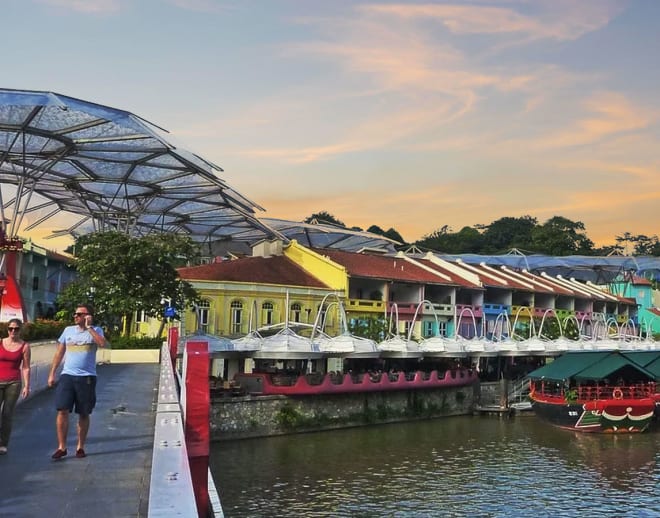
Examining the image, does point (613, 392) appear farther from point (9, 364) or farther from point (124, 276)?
point (9, 364)

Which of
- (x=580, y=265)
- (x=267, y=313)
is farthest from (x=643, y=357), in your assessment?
(x=580, y=265)

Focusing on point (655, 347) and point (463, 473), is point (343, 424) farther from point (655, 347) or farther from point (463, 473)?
point (655, 347)

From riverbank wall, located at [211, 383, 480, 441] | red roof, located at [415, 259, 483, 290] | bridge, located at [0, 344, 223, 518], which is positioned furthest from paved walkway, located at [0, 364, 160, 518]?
red roof, located at [415, 259, 483, 290]

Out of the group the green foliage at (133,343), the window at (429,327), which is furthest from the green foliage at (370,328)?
the green foliage at (133,343)

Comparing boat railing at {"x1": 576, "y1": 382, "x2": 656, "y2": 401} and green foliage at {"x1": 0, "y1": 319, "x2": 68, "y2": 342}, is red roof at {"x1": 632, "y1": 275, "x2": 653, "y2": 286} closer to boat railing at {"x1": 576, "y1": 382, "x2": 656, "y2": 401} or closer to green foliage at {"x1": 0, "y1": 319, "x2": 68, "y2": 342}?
boat railing at {"x1": 576, "y1": 382, "x2": 656, "y2": 401}

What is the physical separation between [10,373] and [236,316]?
36721 millimetres

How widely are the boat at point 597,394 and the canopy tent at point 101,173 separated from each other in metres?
21.3

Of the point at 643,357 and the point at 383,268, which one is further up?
the point at 383,268

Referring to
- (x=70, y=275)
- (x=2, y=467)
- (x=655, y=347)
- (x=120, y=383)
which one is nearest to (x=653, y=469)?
(x=120, y=383)

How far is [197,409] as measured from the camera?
812cm

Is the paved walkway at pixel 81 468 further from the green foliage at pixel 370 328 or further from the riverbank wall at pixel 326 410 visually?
the green foliage at pixel 370 328

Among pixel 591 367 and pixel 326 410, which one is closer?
pixel 326 410

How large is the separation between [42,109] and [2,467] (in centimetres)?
2420

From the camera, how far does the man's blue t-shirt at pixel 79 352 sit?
Result: 364 inches
